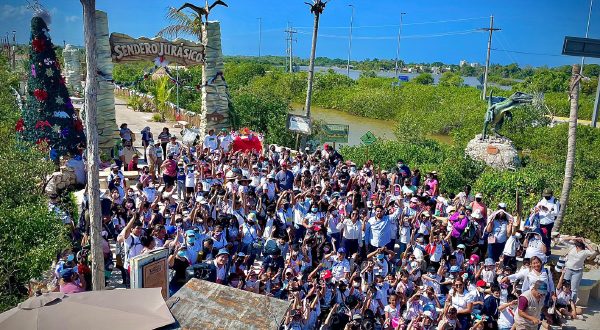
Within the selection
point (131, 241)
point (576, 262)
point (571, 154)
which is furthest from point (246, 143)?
point (576, 262)

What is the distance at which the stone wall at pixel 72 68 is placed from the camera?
31.2 metres

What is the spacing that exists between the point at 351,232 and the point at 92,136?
4.87 m

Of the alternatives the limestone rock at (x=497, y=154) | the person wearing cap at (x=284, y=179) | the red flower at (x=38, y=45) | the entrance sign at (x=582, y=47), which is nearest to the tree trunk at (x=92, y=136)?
the person wearing cap at (x=284, y=179)

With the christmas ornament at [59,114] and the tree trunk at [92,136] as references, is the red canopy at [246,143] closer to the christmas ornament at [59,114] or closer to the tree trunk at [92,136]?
the christmas ornament at [59,114]

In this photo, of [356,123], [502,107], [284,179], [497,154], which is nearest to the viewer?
[284,179]

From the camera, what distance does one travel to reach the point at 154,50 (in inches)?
671

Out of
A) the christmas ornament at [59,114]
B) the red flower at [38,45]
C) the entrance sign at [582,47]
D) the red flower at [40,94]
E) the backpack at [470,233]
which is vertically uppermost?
the entrance sign at [582,47]

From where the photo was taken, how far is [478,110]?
1348 inches

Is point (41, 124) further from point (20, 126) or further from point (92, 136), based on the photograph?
point (92, 136)

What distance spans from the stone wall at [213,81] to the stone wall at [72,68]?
15.9 meters

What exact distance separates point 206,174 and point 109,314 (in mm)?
7000

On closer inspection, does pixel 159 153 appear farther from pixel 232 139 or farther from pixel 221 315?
pixel 221 315

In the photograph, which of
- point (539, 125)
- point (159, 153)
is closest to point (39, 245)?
point (159, 153)

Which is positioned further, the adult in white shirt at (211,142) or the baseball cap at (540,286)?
the adult in white shirt at (211,142)
